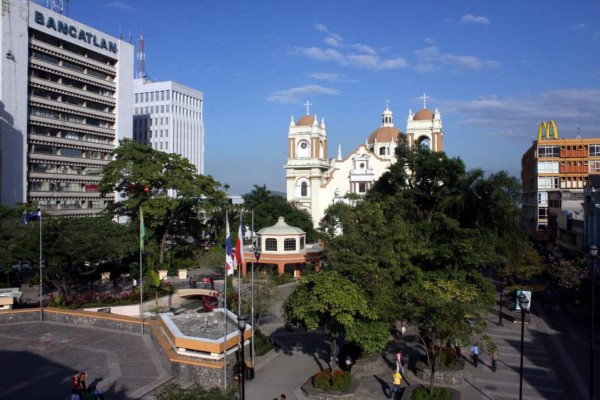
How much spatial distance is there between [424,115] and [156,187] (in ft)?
156

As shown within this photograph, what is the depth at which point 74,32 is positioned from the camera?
6550 cm

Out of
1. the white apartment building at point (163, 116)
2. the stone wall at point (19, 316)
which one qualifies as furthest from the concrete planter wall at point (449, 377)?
the white apartment building at point (163, 116)

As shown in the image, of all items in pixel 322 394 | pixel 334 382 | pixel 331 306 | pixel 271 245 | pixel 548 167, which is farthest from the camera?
pixel 548 167

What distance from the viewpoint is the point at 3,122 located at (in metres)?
55.4

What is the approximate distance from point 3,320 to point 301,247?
26.8 meters

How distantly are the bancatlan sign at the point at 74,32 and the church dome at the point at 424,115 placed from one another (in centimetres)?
4370

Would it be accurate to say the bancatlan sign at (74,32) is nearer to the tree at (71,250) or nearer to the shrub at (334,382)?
the tree at (71,250)

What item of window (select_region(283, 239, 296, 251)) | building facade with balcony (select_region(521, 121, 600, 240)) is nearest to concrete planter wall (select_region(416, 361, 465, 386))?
window (select_region(283, 239, 296, 251))

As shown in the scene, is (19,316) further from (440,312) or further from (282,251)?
(282,251)

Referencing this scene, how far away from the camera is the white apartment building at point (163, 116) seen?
10562 cm

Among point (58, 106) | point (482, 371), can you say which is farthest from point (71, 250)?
point (58, 106)

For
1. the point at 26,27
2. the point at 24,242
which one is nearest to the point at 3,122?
the point at 26,27

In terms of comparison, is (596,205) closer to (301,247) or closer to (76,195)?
(301,247)

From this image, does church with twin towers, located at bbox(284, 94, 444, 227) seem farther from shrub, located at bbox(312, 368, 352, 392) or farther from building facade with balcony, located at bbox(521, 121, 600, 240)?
shrub, located at bbox(312, 368, 352, 392)
